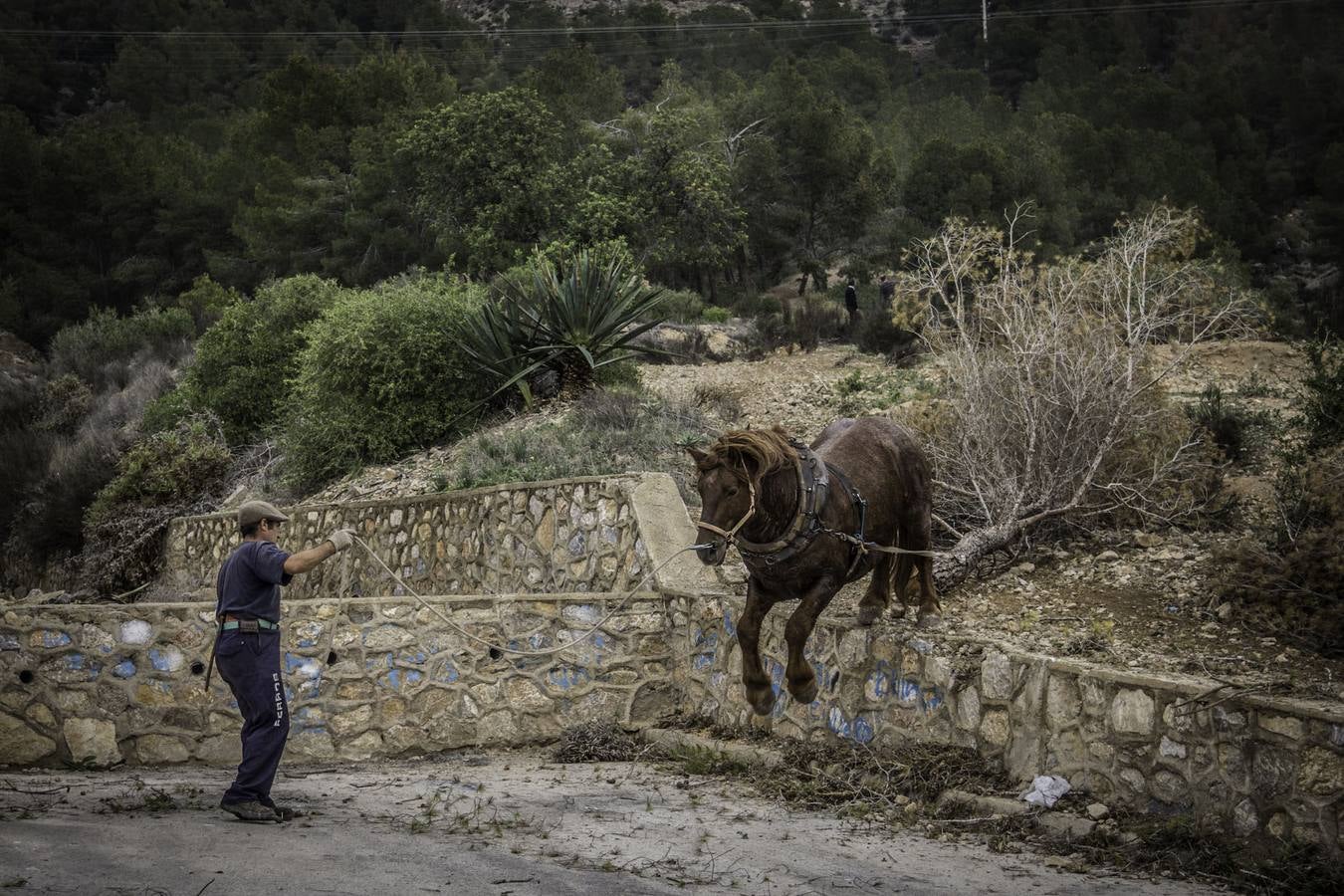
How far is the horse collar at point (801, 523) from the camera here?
747cm

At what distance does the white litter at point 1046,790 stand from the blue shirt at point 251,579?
4.33m

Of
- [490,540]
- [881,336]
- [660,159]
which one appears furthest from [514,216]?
[490,540]

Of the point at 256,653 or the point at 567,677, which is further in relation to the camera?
the point at 567,677

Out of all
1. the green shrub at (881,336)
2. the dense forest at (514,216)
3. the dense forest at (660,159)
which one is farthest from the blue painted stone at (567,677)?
the dense forest at (660,159)

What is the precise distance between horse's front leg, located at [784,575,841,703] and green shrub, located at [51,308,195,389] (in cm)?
2856

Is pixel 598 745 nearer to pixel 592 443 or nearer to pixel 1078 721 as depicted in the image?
pixel 1078 721

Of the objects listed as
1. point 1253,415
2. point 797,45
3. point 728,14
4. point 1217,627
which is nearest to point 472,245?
point 1253,415

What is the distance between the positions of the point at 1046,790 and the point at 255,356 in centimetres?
1841

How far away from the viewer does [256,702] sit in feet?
25.1

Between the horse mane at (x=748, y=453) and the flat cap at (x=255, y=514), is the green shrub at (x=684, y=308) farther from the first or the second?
the horse mane at (x=748, y=453)

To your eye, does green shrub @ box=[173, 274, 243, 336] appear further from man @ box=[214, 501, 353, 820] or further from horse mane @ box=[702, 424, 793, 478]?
horse mane @ box=[702, 424, 793, 478]

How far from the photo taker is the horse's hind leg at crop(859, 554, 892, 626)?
880 centimetres

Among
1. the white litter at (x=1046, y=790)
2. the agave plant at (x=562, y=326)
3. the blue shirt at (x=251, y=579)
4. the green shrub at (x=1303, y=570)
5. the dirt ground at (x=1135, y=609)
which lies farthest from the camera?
the agave plant at (x=562, y=326)

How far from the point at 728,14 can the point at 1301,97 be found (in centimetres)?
4488
